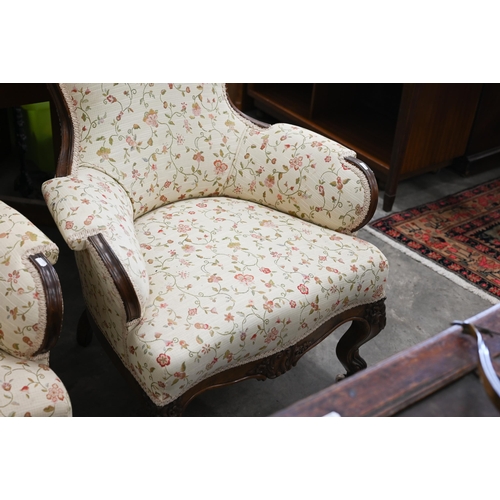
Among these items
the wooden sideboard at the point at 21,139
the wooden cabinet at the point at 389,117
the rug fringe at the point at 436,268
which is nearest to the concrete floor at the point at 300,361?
the rug fringe at the point at 436,268

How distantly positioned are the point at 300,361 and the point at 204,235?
1.61 ft

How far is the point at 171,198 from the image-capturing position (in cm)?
156

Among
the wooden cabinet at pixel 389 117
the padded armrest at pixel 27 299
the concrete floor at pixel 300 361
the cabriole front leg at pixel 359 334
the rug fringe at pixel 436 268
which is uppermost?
the padded armrest at pixel 27 299

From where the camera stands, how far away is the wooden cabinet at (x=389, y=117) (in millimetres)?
2311

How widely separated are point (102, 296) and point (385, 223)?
136cm

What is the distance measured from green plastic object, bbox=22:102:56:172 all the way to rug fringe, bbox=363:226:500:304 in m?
1.25

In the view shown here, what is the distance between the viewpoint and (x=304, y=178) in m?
1.51

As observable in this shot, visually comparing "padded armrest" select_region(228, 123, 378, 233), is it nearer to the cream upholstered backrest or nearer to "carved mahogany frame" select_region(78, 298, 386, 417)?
the cream upholstered backrest

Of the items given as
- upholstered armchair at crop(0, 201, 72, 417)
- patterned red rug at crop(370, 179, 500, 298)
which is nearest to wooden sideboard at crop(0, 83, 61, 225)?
upholstered armchair at crop(0, 201, 72, 417)

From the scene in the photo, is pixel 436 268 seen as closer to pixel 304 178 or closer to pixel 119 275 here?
pixel 304 178

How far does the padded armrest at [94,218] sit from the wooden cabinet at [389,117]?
132cm

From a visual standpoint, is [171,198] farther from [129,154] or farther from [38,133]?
[38,133]

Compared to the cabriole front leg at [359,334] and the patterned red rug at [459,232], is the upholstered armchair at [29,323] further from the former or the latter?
the patterned red rug at [459,232]

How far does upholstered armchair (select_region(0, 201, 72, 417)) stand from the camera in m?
1.04
